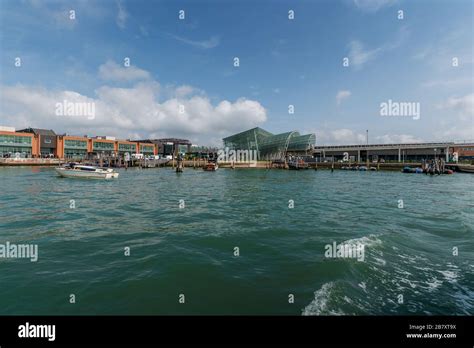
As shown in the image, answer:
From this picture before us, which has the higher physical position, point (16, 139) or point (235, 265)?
point (16, 139)

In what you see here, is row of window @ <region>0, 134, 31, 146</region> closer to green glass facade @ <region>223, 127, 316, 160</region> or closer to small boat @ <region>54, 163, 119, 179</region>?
small boat @ <region>54, 163, 119, 179</region>

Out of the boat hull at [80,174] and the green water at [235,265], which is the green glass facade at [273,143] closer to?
the boat hull at [80,174]

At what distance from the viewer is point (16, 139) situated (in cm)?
9738

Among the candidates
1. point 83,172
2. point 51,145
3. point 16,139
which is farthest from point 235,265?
point 51,145

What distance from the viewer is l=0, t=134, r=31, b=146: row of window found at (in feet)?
308

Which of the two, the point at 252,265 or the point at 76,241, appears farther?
the point at 76,241

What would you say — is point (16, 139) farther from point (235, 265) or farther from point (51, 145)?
point (235, 265)

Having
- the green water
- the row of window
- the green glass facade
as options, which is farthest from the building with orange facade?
the green water
